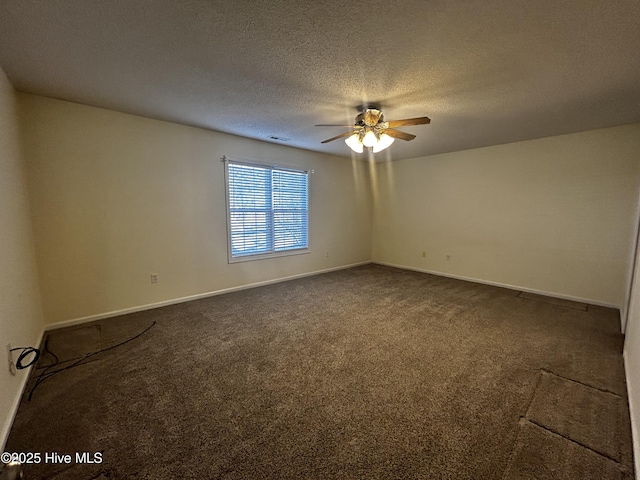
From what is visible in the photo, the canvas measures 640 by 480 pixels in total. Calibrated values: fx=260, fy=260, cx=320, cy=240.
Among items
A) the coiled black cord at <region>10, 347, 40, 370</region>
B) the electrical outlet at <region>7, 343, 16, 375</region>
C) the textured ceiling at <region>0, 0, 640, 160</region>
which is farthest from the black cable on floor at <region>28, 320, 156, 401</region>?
the textured ceiling at <region>0, 0, 640, 160</region>

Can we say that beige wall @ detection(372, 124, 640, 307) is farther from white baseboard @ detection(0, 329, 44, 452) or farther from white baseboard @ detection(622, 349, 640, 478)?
white baseboard @ detection(0, 329, 44, 452)

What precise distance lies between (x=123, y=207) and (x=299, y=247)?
9.04ft

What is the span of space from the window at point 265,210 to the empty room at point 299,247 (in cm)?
4

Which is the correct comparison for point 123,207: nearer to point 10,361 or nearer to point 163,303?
point 163,303

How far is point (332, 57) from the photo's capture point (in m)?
1.88

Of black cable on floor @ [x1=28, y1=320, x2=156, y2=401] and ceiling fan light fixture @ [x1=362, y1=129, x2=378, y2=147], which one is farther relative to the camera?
ceiling fan light fixture @ [x1=362, y1=129, x2=378, y2=147]

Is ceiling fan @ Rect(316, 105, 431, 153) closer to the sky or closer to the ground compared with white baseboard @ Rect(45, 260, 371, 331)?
closer to the sky

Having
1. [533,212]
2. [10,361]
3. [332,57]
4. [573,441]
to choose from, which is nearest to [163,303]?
[10,361]

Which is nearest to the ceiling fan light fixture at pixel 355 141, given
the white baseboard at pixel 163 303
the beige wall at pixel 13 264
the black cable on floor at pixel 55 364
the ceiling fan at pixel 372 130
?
the ceiling fan at pixel 372 130

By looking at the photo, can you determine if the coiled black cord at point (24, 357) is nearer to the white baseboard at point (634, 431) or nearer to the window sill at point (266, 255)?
the window sill at point (266, 255)

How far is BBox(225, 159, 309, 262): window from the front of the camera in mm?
4047

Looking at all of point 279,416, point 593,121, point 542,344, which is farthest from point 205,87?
point 593,121

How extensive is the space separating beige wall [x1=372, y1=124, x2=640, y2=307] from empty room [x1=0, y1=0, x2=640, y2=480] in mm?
33

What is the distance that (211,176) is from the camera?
12.3 ft
